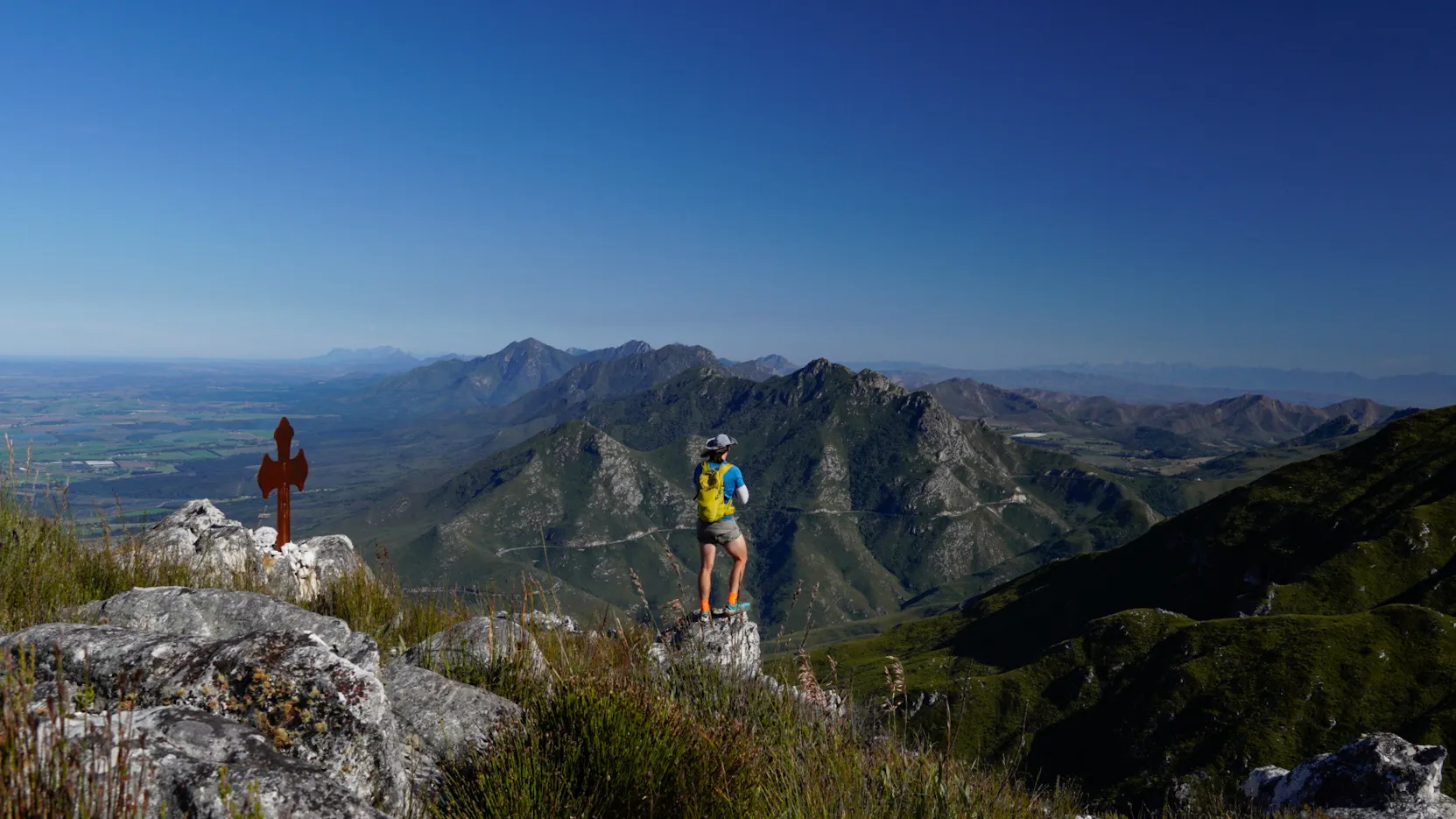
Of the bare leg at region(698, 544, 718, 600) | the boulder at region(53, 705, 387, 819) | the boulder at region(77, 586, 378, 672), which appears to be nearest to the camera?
the boulder at region(53, 705, 387, 819)

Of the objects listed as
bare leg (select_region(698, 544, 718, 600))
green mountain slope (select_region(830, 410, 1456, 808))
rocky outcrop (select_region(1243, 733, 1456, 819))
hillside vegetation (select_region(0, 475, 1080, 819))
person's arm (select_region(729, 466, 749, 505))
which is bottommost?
green mountain slope (select_region(830, 410, 1456, 808))

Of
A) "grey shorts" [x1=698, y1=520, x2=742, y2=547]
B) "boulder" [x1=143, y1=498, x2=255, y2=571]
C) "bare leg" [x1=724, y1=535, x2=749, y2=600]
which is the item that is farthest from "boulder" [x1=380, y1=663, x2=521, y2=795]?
"grey shorts" [x1=698, y1=520, x2=742, y2=547]

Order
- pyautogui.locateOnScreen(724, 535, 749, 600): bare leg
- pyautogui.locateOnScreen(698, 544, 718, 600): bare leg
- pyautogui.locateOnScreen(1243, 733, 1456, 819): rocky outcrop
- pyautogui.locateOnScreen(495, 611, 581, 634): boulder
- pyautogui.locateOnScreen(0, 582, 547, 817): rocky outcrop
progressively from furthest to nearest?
pyautogui.locateOnScreen(1243, 733, 1456, 819): rocky outcrop < pyautogui.locateOnScreen(724, 535, 749, 600): bare leg < pyautogui.locateOnScreen(698, 544, 718, 600): bare leg < pyautogui.locateOnScreen(495, 611, 581, 634): boulder < pyautogui.locateOnScreen(0, 582, 547, 817): rocky outcrop

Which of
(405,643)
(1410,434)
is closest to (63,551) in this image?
(405,643)

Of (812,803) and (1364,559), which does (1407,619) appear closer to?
(1364,559)

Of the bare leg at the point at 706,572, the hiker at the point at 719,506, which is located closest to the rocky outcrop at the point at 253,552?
the bare leg at the point at 706,572

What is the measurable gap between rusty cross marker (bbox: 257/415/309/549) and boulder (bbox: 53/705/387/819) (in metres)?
11.3

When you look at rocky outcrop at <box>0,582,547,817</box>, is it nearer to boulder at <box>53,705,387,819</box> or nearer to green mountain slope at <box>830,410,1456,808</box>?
boulder at <box>53,705,387,819</box>

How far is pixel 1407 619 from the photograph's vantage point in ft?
260

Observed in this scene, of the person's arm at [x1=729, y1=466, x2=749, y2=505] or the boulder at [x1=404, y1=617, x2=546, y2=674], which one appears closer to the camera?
the boulder at [x1=404, y1=617, x2=546, y2=674]

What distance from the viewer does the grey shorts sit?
44.3 ft

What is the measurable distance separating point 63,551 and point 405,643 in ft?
12.9

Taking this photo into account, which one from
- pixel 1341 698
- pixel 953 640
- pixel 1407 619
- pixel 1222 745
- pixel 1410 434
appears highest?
pixel 1410 434

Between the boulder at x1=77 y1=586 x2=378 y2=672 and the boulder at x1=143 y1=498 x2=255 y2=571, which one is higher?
the boulder at x1=77 y1=586 x2=378 y2=672
